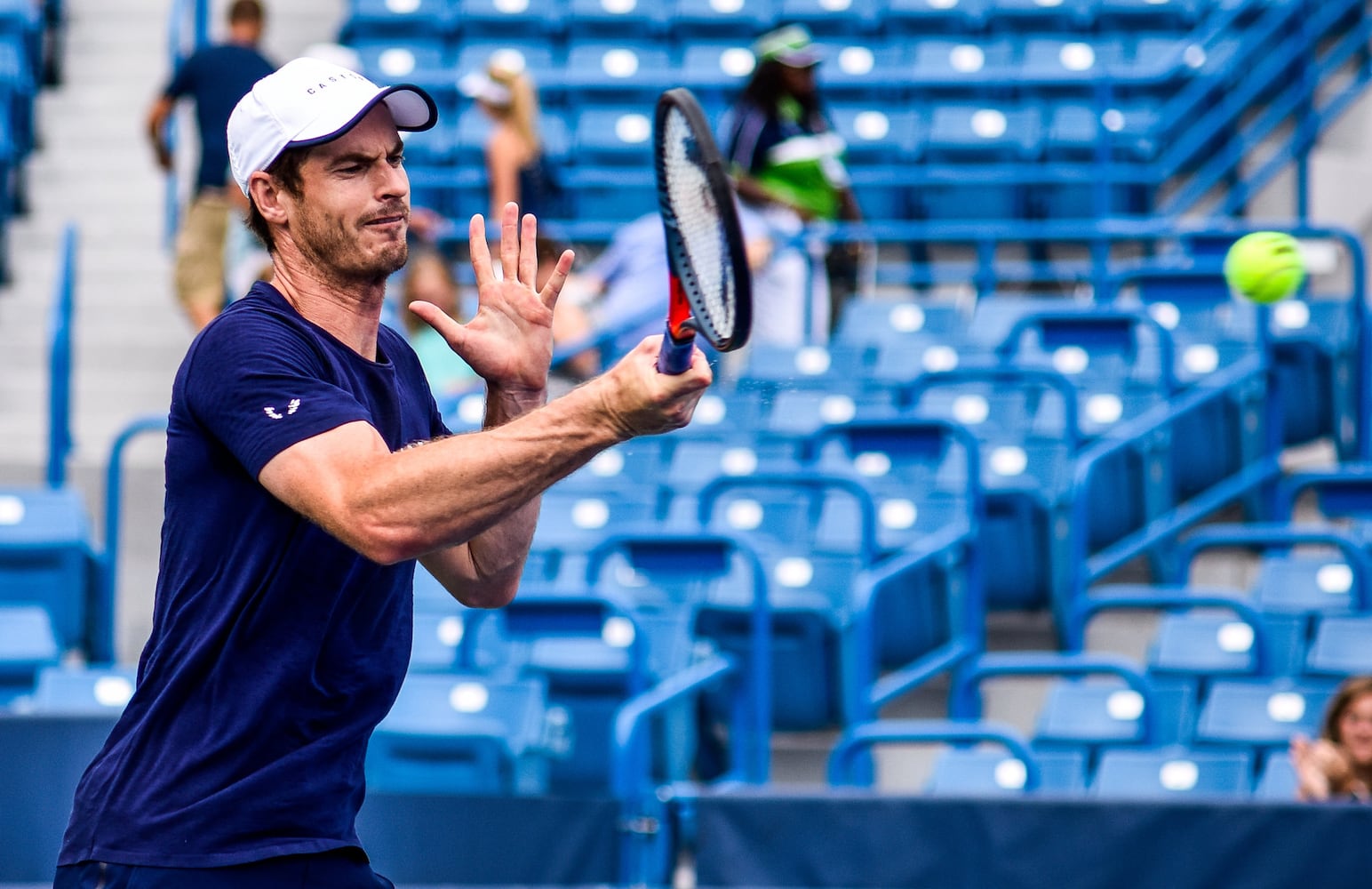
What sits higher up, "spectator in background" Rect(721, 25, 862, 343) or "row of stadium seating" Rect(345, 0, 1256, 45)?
"row of stadium seating" Rect(345, 0, 1256, 45)

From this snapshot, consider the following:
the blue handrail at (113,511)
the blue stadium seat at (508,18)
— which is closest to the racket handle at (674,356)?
the blue handrail at (113,511)

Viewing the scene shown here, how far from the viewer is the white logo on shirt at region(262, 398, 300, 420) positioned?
237cm

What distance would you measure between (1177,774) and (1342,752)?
17.7 inches

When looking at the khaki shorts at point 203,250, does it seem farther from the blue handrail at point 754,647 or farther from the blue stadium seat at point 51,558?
the blue handrail at point 754,647

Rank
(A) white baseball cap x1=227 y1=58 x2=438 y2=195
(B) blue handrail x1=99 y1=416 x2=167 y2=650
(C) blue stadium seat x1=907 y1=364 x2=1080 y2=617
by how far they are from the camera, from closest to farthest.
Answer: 1. (A) white baseball cap x1=227 y1=58 x2=438 y2=195
2. (B) blue handrail x1=99 y1=416 x2=167 y2=650
3. (C) blue stadium seat x1=907 y1=364 x2=1080 y2=617

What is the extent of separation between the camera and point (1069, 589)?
6.70 m

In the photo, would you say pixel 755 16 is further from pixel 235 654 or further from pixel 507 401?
pixel 235 654

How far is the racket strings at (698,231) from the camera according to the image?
7.07 feet

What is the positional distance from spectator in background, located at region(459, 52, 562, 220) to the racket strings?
6.67 m

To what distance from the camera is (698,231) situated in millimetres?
2236

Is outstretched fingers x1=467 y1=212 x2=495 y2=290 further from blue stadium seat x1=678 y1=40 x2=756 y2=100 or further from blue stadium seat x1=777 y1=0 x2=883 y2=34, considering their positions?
blue stadium seat x1=777 y1=0 x2=883 y2=34

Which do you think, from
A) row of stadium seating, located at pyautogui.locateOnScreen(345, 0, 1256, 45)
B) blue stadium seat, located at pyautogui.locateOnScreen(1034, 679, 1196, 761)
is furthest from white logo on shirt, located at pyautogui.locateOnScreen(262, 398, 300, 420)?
row of stadium seating, located at pyautogui.locateOnScreen(345, 0, 1256, 45)

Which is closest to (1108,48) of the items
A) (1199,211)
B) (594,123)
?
(1199,211)

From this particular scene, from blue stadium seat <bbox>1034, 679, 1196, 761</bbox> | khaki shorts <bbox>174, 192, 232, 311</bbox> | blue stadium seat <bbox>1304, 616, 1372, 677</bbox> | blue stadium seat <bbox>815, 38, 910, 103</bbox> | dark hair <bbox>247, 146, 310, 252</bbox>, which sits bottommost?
blue stadium seat <bbox>1034, 679, 1196, 761</bbox>
